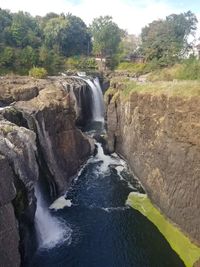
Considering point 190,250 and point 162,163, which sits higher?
point 162,163

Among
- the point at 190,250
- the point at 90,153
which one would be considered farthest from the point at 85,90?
the point at 190,250

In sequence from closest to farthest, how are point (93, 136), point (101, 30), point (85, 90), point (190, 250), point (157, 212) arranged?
point (190, 250) < point (157, 212) < point (93, 136) < point (85, 90) < point (101, 30)

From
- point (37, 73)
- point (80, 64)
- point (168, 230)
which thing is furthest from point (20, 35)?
point (168, 230)

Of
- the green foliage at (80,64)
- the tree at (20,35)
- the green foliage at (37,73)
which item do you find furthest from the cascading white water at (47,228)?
the tree at (20,35)

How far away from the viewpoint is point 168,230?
2630 cm

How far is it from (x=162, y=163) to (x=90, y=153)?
13.4 metres

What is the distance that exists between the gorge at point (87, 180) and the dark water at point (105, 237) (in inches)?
2.7

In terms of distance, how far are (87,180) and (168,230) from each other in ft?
36.4

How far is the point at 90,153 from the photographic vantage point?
41.2m

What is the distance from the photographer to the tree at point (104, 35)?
77438 mm

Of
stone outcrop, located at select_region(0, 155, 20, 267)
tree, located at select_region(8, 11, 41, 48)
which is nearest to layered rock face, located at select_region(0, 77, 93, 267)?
stone outcrop, located at select_region(0, 155, 20, 267)

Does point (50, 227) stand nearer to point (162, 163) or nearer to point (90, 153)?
point (162, 163)

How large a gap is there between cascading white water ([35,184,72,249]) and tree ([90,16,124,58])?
2195 inches

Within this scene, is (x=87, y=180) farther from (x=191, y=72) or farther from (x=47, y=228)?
(x=191, y=72)
